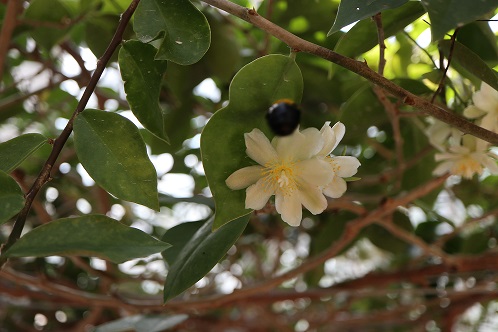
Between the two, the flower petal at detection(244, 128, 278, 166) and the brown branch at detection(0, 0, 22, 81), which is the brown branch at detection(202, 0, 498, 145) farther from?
the brown branch at detection(0, 0, 22, 81)

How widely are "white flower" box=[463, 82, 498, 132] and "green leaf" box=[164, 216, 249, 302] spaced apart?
12.6 inches

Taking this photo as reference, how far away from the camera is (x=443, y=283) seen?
125cm

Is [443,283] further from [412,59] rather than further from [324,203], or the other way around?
[324,203]

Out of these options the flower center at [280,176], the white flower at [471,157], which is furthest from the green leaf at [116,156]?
the white flower at [471,157]

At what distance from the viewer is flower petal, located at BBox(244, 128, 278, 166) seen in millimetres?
516

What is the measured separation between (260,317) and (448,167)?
72cm

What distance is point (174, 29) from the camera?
0.53 m

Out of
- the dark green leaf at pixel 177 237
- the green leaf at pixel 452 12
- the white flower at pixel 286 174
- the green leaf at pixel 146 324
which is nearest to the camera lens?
the green leaf at pixel 452 12

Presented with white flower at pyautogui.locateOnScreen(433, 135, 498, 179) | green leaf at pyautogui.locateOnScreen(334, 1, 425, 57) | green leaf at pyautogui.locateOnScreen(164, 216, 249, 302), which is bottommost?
green leaf at pyautogui.locateOnScreen(164, 216, 249, 302)

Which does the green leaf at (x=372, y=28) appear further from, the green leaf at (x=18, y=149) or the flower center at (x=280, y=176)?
the green leaf at (x=18, y=149)

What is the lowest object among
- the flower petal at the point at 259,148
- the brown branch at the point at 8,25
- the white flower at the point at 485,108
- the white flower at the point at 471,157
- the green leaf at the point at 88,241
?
the green leaf at the point at 88,241

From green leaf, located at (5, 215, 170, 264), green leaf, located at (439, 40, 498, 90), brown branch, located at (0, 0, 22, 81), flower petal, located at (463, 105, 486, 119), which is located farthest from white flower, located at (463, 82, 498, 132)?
brown branch, located at (0, 0, 22, 81)

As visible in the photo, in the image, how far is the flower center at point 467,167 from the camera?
73 cm

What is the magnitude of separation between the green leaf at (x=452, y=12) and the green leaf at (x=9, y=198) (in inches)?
13.0
